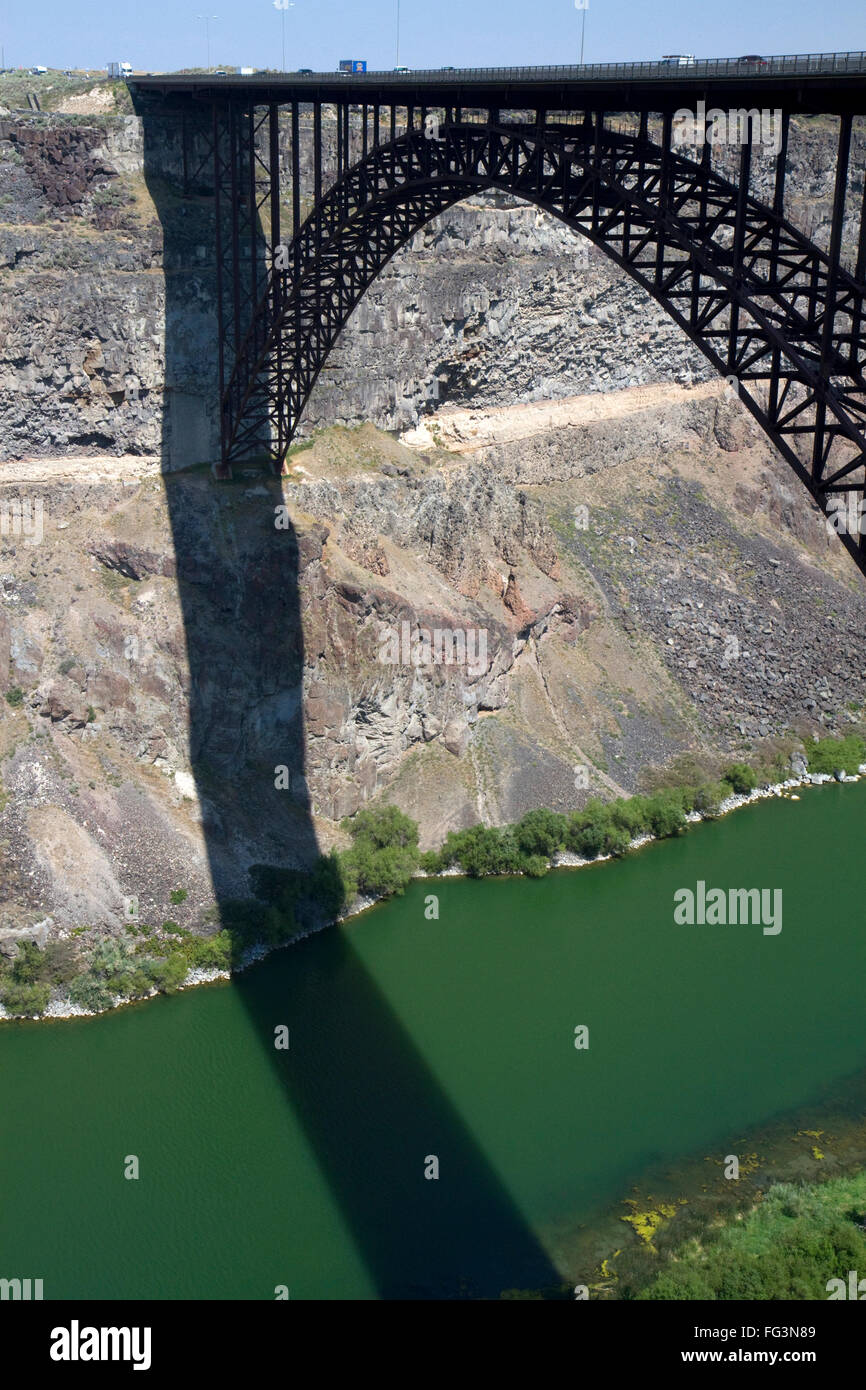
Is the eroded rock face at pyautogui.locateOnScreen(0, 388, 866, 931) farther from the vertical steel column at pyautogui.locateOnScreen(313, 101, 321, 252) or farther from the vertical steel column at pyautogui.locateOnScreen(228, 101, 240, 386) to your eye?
the vertical steel column at pyautogui.locateOnScreen(313, 101, 321, 252)

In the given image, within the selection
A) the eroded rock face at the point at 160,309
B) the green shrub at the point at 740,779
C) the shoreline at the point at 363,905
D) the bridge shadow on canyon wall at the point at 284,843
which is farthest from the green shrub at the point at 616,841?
the eroded rock face at the point at 160,309

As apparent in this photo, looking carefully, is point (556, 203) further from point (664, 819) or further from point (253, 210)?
point (664, 819)

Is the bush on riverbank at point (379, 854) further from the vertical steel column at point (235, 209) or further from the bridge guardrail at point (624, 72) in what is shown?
the bridge guardrail at point (624, 72)

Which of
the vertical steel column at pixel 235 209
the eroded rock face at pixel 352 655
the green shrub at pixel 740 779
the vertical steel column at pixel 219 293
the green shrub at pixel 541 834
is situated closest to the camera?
the eroded rock face at pixel 352 655

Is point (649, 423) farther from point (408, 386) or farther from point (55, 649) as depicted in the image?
point (55, 649)

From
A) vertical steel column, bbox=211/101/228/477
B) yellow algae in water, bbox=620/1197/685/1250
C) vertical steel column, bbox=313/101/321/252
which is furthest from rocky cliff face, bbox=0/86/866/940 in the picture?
yellow algae in water, bbox=620/1197/685/1250
